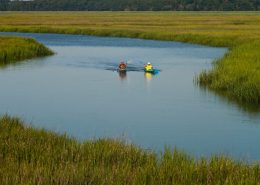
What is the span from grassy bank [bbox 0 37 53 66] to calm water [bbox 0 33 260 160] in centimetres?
193

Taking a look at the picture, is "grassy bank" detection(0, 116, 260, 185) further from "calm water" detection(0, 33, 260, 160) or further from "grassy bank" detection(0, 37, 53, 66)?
"grassy bank" detection(0, 37, 53, 66)

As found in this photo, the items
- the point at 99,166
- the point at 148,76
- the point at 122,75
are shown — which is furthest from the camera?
the point at 122,75

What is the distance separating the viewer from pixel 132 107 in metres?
19.2

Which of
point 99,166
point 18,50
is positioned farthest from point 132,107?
point 18,50

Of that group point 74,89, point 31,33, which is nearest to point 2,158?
point 74,89

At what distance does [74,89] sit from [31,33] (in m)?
48.0

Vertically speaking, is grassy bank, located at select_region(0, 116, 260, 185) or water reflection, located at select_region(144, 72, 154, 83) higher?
grassy bank, located at select_region(0, 116, 260, 185)

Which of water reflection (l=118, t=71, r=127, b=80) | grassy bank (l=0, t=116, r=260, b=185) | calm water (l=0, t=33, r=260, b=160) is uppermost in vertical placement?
grassy bank (l=0, t=116, r=260, b=185)

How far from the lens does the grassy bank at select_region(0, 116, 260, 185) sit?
840cm

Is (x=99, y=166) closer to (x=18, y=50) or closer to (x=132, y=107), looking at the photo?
(x=132, y=107)

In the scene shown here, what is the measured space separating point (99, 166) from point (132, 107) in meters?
9.83

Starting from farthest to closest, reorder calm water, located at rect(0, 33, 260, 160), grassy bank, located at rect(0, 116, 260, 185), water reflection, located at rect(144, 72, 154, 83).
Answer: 1. water reflection, located at rect(144, 72, 154, 83)
2. calm water, located at rect(0, 33, 260, 160)
3. grassy bank, located at rect(0, 116, 260, 185)

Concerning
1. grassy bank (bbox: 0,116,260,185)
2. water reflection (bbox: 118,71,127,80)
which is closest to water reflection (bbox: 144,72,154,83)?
water reflection (bbox: 118,71,127,80)

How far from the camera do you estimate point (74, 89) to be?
23.4 m
